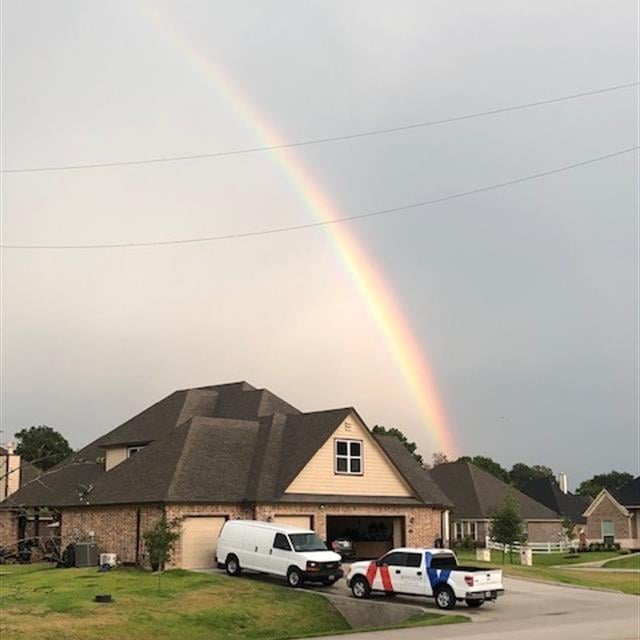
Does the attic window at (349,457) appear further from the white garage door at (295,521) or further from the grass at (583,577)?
the grass at (583,577)

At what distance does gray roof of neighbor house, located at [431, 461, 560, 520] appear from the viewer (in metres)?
69.6

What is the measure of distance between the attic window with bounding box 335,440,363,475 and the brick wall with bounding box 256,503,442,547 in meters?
1.76

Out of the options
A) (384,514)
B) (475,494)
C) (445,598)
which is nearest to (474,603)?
(445,598)

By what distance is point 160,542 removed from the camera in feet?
108

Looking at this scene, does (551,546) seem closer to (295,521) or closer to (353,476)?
(353,476)

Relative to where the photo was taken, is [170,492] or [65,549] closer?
[170,492]

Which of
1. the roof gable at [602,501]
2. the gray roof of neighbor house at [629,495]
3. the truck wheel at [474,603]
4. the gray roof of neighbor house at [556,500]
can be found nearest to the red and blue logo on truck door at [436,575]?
the truck wheel at [474,603]

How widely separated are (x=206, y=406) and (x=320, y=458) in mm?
10797

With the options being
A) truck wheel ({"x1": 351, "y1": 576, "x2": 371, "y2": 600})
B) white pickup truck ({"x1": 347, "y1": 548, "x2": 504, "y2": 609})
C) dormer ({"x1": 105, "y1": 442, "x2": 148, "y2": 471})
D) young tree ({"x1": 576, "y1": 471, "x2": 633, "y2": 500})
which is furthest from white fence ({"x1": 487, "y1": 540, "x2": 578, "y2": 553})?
young tree ({"x1": 576, "y1": 471, "x2": 633, "y2": 500})

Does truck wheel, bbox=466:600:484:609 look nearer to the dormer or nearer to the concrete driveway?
the concrete driveway

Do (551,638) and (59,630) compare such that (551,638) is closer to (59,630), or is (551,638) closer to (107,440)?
(59,630)

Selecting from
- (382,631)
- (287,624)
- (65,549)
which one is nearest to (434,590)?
(287,624)

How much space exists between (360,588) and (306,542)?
3689 millimetres

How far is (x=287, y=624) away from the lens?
88.0ft
